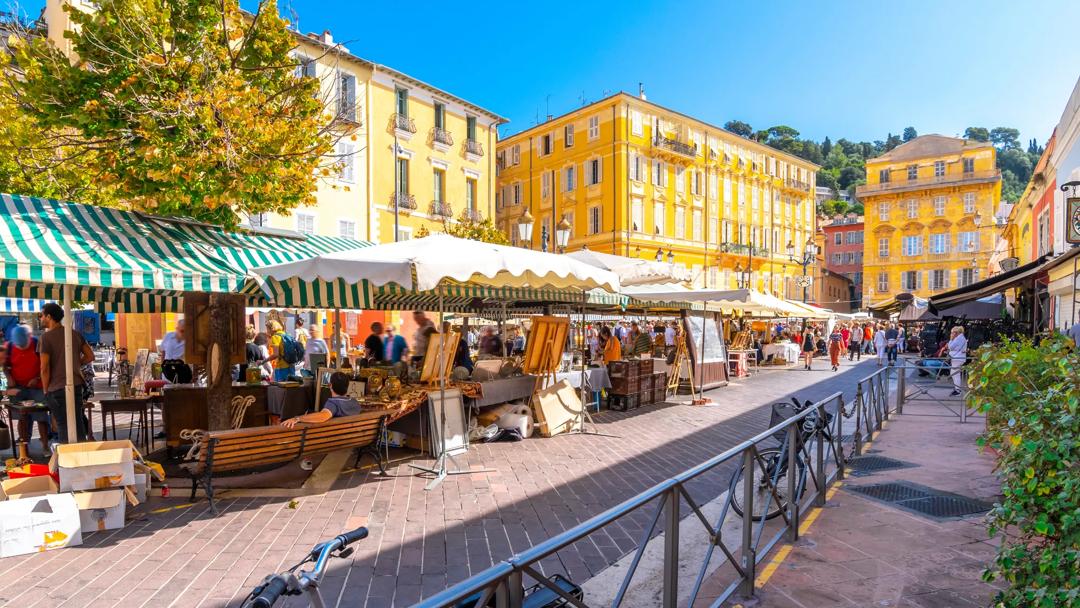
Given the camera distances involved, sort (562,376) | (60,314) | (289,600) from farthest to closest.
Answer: (562,376), (60,314), (289,600)

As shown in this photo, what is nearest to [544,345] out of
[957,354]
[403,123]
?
[957,354]

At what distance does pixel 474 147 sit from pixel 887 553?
27.3 meters

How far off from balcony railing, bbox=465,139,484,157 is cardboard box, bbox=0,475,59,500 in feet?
83.5

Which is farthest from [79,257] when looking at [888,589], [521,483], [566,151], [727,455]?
[566,151]

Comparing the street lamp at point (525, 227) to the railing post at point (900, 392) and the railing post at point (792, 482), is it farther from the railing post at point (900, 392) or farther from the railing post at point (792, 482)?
the railing post at point (792, 482)

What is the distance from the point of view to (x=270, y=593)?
1.76 m

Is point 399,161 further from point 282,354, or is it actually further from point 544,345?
point 544,345

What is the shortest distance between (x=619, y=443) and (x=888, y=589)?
450 cm

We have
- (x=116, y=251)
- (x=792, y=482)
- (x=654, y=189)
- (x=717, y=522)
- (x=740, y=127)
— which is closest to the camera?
(x=717, y=522)

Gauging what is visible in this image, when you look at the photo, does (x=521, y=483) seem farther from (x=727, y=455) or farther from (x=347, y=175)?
(x=347, y=175)

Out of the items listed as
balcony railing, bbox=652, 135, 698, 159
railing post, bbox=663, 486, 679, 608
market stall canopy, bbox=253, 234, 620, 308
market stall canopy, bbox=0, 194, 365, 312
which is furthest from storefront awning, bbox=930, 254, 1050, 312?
balcony railing, bbox=652, 135, 698, 159

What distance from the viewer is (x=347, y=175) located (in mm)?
23375

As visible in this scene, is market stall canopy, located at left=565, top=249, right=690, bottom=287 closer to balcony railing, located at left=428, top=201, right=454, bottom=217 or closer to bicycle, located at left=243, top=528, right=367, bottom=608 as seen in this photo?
bicycle, located at left=243, top=528, right=367, bottom=608

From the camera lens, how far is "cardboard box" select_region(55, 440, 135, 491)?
15.3 ft
